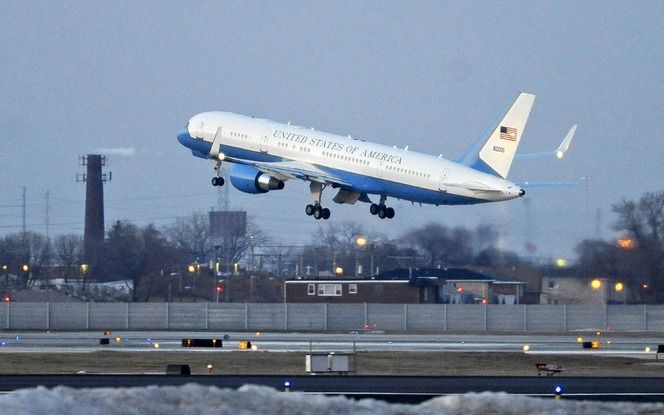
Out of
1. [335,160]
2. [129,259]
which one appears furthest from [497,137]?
[129,259]

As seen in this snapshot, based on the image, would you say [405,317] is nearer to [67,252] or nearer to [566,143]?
[566,143]

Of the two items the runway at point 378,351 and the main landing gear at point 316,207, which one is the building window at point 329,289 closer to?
the runway at point 378,351

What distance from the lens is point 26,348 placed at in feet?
234

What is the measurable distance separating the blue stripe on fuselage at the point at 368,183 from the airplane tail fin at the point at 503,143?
2.70m

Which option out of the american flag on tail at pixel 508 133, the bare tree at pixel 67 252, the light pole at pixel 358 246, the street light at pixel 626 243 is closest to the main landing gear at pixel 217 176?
the american flag on tail at pixel 508 133

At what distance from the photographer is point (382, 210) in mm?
77750

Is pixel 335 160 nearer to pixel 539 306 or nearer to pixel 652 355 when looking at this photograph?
pixel 652 355

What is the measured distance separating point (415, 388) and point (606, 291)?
219ft

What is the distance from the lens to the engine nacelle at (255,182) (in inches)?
3061

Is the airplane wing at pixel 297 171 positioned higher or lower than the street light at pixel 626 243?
higher

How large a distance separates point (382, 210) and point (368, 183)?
3.17m

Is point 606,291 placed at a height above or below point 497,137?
below

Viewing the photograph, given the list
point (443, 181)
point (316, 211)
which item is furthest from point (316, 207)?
point (443, 181)

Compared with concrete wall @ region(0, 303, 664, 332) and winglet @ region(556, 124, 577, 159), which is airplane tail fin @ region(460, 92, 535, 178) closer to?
winglet @ region(556, 124, 577, 159)
